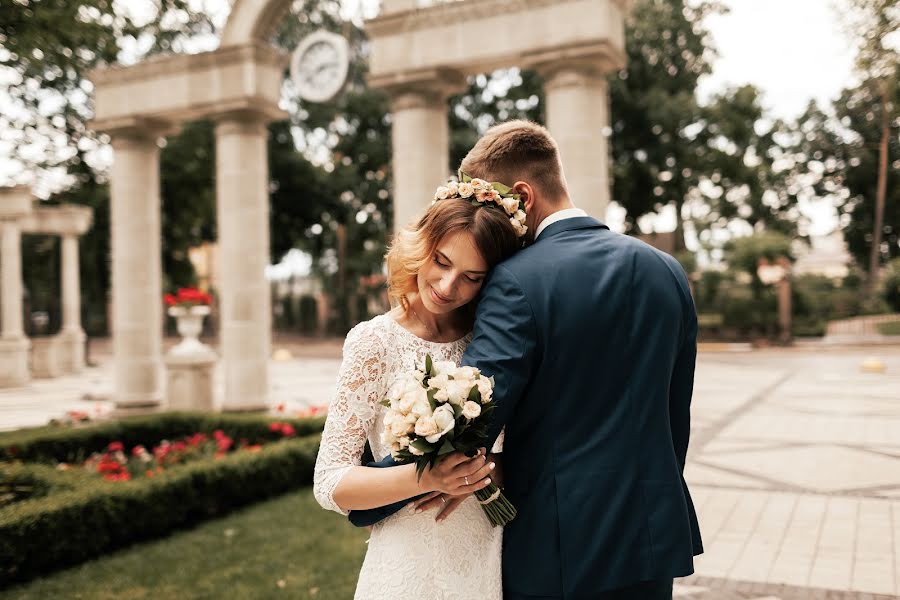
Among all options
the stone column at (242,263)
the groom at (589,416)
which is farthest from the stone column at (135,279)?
the groom at (589,416)

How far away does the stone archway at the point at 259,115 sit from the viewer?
26.9 ft

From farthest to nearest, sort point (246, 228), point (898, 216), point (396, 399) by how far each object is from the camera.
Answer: point (898, 216), point (246, 228), point (396, 399)

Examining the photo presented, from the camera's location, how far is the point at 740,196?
110ft

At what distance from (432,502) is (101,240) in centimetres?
3159

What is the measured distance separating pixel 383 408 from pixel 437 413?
49cm

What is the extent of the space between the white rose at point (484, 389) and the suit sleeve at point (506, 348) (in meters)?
0.08

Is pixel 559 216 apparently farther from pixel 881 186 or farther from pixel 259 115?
pixel 881 186

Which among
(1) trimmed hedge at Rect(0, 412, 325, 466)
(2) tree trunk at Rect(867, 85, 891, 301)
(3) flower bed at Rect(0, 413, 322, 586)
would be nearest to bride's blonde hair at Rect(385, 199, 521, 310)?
(3) flower bed at Rect(0, 413, 322, 586)

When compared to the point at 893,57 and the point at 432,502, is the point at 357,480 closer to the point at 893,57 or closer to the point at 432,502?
the point at 432,502

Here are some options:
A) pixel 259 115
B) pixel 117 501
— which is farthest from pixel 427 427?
pixel 259 115

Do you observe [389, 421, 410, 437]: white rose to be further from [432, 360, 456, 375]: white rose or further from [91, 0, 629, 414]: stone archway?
[91, 0, 629, 414]: stone archway

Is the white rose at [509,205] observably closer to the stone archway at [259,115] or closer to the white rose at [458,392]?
the white rose at [458,392]

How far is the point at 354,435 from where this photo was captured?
2068 mm

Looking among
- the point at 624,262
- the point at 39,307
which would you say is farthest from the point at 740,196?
the point at 624,262
